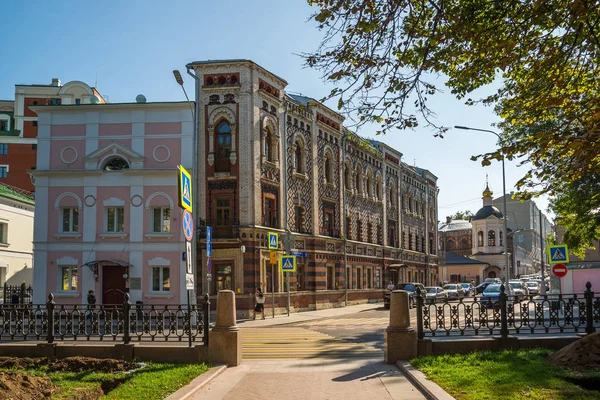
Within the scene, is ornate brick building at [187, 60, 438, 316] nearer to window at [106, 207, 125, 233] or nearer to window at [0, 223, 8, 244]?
window at [106, 207, 125, 233]

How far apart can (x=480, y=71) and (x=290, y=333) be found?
39.9 ft

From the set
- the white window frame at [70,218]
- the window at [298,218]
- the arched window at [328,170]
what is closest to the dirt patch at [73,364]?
the white window frame at [70,218]

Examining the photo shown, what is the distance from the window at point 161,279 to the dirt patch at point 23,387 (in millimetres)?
19114

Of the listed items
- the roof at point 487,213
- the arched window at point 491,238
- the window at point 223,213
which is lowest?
the window at point 223,213

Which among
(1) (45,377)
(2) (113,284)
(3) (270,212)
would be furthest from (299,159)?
(1) (45,377)

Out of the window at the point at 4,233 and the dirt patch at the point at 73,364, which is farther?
the window at the point at 4,233

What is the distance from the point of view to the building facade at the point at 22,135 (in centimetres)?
5353

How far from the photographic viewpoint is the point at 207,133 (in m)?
31.0

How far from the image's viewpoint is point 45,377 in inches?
427

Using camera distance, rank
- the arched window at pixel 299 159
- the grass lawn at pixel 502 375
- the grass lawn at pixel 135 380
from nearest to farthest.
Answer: the grass lawn at pixel 502 375, the grass lawn at pixel 135 380, the arched window at pixel 299 159

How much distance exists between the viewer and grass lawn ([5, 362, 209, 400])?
966 centimetres

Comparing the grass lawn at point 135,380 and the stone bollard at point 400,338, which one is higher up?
the stone bollard at point 400,338

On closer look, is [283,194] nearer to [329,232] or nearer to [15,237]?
[329,232]

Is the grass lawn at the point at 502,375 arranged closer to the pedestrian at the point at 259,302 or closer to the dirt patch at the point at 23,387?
the dirt patch at the point at 23,387
